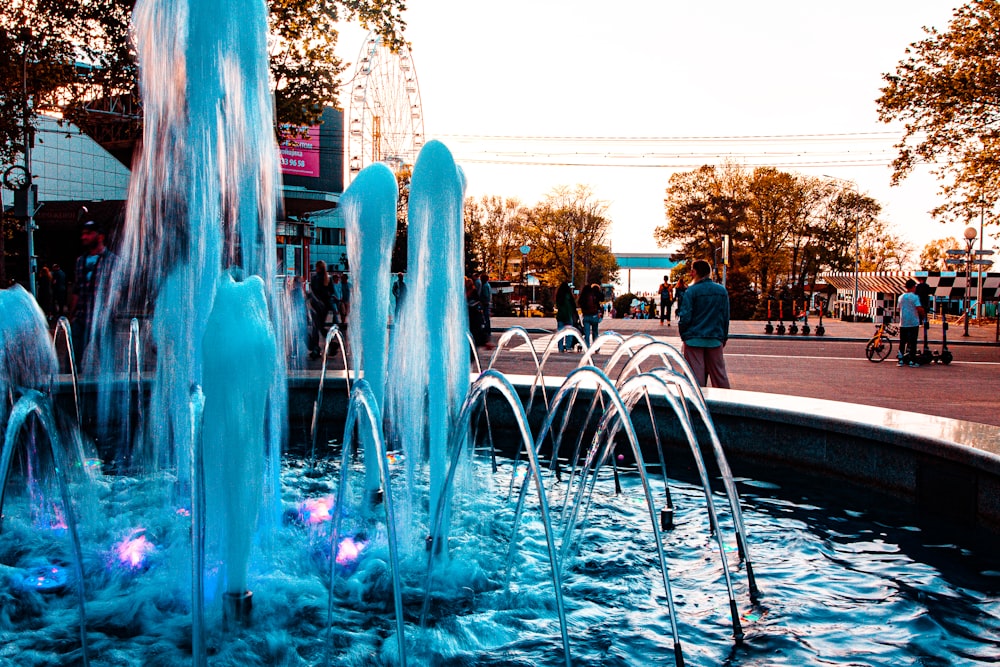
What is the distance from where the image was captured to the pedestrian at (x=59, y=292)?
69.6 ft

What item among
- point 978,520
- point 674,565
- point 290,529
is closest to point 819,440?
point 978,520

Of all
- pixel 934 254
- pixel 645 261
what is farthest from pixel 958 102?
pixel 645 261

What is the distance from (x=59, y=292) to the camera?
21.2 metres

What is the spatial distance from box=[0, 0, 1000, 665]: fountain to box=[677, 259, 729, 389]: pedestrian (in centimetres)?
230

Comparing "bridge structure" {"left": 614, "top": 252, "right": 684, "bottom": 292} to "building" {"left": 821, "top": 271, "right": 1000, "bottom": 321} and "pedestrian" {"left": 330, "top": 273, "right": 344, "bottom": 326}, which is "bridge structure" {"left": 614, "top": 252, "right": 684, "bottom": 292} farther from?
"pedestrian" {"left": 330, "top": 273, "right": 344, "bottom": 326}

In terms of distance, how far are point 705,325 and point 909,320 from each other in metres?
9.39

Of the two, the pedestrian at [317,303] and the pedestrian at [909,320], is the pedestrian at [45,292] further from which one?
the pedestrian at [909,320]

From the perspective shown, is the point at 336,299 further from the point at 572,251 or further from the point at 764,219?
the point at 572,251

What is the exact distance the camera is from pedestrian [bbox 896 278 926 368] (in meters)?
16.1

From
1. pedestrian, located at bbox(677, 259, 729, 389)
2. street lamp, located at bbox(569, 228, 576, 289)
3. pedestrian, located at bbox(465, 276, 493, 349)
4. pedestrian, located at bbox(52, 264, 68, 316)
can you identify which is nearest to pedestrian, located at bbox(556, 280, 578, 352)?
pedestrian, located at bbox(465, 276, 493, 349)

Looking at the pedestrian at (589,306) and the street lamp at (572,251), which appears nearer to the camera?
the pedestrian at (589,306)

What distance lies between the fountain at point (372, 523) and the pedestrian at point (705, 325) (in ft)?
7.56

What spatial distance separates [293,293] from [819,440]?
17.6 meters

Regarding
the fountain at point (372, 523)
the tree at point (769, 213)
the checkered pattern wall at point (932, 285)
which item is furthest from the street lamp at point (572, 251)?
the fountain at point (372, 523)
